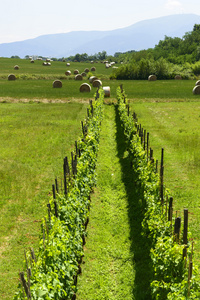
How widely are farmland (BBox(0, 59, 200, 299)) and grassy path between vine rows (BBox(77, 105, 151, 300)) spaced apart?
6.14 feet

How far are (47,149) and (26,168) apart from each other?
11.4ft

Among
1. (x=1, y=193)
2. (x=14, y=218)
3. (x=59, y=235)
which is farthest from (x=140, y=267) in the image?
(x=1, y=193)

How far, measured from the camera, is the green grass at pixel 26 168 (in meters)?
10.4

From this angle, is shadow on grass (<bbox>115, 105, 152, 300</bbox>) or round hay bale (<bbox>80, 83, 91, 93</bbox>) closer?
shadow on grass (<bbox>115, 105, 152, 300</bbox>)

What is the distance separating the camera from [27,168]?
56.8 ft

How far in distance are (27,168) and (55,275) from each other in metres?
11.0

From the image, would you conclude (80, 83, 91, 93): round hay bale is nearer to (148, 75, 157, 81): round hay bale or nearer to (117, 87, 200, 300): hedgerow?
(148, 75, 157, 81): round hay bale

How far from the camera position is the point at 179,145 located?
67.8 ft

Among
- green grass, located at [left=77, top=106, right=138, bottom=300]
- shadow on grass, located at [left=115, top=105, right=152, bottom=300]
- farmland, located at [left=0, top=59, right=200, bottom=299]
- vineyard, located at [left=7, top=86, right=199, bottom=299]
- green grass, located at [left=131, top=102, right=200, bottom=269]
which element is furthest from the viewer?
green grass, located at [left=131, top=102, right=200, bottom=269]

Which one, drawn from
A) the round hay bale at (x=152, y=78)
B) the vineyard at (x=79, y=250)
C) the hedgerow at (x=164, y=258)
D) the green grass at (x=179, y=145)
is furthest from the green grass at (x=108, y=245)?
the round hay bale at (x=152, y=78)

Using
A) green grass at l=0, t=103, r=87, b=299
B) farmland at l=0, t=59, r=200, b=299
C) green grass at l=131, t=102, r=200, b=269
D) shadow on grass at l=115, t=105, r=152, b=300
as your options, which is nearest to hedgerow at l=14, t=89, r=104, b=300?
farmland at l=0, t=59, r=200, b=299

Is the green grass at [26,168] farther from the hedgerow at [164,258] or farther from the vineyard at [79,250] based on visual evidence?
the hedgerow at [164,258]

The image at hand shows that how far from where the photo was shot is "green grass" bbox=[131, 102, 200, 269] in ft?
42.3

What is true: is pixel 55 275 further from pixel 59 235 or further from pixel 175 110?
pixel 175 110
